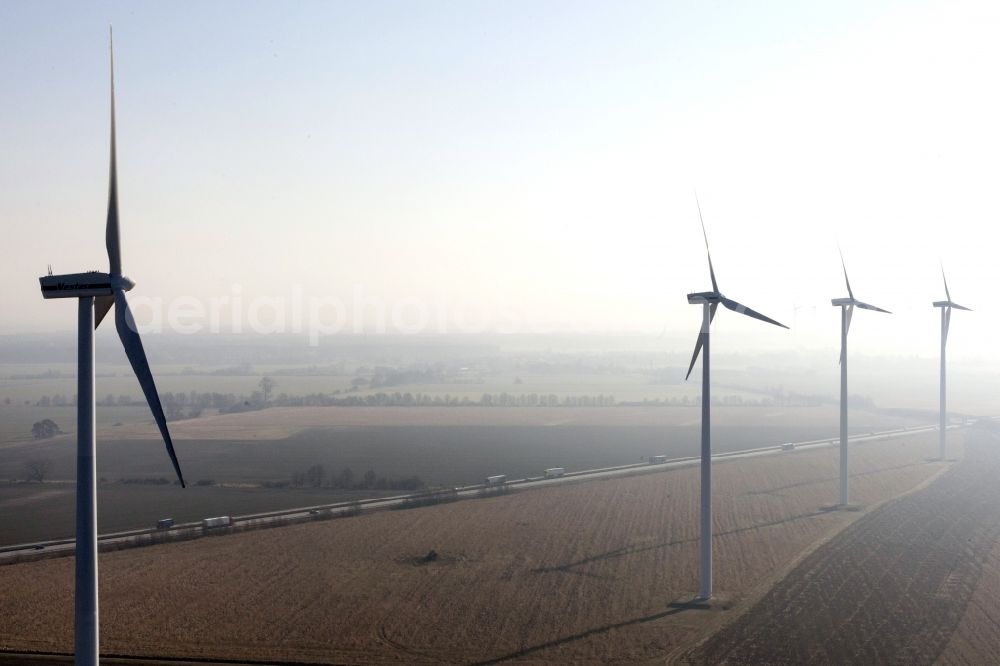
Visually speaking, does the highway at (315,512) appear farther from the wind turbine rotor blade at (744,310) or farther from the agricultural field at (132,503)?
the wind turbine rotor blade at (744,310)

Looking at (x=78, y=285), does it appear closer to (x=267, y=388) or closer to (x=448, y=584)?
(x=448, y=584)

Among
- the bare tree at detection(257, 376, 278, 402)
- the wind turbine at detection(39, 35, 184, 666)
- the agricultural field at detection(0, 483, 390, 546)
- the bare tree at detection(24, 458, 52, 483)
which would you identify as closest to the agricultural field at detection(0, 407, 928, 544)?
the agricultural field at detection(0, 483, 390, 546)

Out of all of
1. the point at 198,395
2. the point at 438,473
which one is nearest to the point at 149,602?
the point at 438,473

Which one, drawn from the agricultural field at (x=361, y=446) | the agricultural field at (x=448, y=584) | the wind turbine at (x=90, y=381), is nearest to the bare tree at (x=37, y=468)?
the agricultural field at (x=361, y=446)

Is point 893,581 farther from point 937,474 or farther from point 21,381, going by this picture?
point 21,381

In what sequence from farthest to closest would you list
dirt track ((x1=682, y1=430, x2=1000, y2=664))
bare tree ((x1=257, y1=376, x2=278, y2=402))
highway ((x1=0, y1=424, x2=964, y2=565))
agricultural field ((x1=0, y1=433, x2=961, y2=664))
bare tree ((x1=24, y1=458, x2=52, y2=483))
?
bare tree ((x1=257, y1=376, x2=278, y2=402)) < bare tree ((x1=24, y1=458, x2=52, y2=483)) < highway ((x1=0, y1=424, x2=964, y2=565)) < agricultural field ((x1=0, y1=433, x2=961, y2=664)) < dirt track ((x1=682, y1=430, x2=1000, y2=664))

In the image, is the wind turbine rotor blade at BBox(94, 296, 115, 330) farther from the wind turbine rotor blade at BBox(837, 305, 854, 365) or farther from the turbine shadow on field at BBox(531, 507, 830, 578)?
the wind turbine rotor blade at BBox(837, 305, 854, 365)
